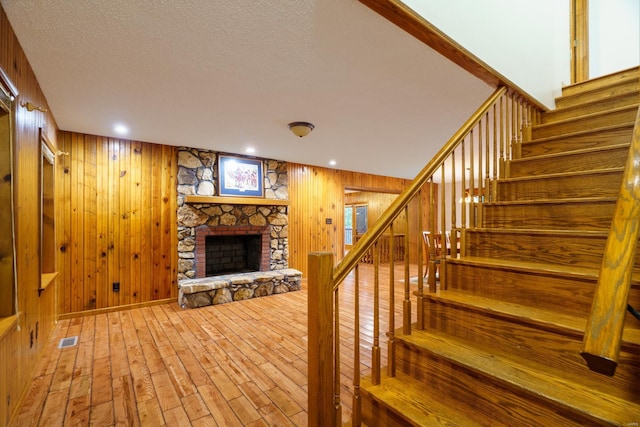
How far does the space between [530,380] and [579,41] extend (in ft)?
13.1

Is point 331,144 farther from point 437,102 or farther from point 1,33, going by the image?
point 1,33

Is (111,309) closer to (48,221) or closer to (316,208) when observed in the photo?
(48,221)

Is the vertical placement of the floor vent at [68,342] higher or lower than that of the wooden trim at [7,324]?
lower

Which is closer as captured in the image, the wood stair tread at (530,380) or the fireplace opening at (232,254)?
the wood stair tread at (530,380)

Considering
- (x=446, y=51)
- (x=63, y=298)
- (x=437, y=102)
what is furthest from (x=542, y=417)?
(x=63, y=298)

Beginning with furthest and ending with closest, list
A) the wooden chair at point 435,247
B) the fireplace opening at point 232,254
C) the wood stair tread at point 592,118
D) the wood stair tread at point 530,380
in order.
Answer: the fireplace opening at point 232,254
the wood stair tread at point 592,118
the wooden chair at point 435,247
the wood stair tread at point 530,380

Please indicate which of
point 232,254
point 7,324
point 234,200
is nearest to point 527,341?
point 7,324

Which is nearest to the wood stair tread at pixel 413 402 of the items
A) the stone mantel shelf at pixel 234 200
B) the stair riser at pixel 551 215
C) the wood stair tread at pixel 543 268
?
the wood stair tread at pixel 543 268

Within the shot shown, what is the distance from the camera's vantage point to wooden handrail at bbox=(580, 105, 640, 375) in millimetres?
614

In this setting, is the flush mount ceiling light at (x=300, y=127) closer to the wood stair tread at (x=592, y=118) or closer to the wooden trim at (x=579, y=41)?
the wood stair tread at (x=592, y=118)

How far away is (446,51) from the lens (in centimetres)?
194

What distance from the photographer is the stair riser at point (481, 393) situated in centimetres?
109

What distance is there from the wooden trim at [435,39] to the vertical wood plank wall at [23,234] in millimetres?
2072

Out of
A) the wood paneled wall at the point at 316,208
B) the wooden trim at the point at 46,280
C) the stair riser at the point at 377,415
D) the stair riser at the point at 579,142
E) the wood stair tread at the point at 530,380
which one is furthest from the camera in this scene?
the wood paneled wall at the point at 316,208
